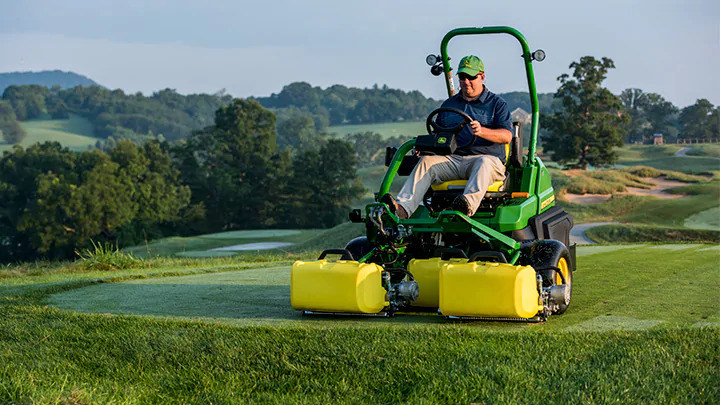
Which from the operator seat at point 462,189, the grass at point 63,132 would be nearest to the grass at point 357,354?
the operator seat at point 462,189

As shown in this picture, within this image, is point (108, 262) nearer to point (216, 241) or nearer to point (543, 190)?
point (543, 190)

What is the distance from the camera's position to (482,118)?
8.05 m

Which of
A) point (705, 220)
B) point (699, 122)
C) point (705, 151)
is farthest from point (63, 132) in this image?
point (705, 220)

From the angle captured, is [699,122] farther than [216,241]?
Yes

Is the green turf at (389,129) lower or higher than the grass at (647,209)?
higher

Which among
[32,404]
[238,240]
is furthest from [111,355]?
[238,240]

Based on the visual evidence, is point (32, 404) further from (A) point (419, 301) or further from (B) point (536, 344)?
(A) point (419, 301)

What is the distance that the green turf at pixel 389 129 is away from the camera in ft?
473

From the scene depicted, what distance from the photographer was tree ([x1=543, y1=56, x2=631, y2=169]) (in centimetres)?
4856

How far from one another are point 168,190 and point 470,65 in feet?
203

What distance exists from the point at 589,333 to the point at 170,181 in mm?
67861

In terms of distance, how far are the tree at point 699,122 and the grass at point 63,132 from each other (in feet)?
305

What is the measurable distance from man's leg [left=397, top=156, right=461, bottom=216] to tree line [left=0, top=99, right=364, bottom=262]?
187ft

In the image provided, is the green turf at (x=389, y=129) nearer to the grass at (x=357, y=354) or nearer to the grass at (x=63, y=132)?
the grass at (x=63, y=132)
